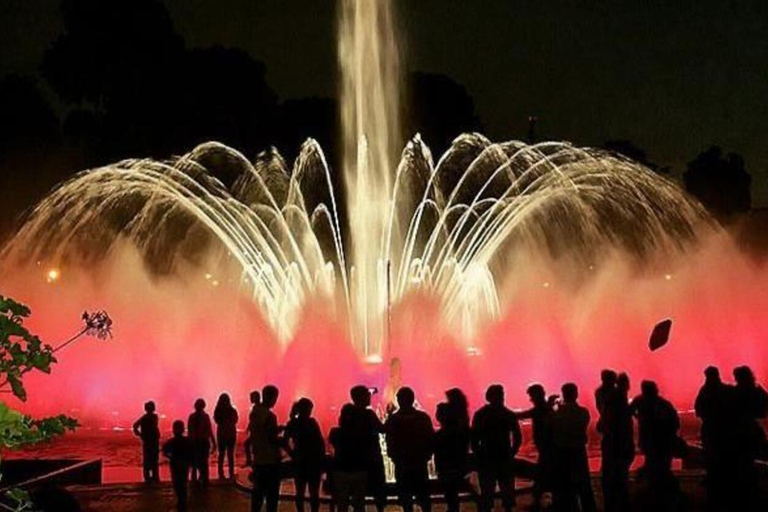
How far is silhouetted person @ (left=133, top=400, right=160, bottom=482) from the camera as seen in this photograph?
52.1 feet

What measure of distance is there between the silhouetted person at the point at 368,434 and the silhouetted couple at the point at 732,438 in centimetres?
385

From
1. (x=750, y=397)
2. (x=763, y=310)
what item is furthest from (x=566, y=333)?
(x=750, y=397)

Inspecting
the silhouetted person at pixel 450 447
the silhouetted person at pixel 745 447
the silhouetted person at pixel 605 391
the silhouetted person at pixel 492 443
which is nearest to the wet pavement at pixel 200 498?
the silhouetted person at pixel 745 447

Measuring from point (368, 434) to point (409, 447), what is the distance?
1.46 feet

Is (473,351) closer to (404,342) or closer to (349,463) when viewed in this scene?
(404,342)

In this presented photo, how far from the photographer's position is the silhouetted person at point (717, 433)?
11.5m

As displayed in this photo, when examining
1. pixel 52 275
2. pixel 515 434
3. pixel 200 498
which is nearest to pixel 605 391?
pixel 515 434

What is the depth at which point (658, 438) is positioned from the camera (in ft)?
38.1

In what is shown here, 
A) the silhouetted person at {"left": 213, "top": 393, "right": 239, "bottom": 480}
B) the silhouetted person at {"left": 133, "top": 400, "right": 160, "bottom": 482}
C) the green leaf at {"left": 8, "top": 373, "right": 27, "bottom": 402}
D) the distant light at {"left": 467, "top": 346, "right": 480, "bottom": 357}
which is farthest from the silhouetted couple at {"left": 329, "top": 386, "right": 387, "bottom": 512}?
the distant light at {"left": 467, "top": 346, "right": 480, "bottom": 357}

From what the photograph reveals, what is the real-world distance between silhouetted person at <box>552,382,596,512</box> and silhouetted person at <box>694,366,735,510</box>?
1435 mm

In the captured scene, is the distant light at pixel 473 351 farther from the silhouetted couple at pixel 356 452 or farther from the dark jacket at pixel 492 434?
the silhouetted couple at pixel 356 452

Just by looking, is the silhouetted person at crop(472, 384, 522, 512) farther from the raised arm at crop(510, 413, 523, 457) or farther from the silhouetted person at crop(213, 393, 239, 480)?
the silhouetted person at crop(213, 393, 239, 480)

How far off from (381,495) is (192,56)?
44295 millimetres

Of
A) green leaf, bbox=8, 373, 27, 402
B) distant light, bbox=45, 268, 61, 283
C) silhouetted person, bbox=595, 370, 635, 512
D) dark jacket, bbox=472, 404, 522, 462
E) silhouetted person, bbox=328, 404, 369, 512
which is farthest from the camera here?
distant light, bbox=45, 268, 61, 283
